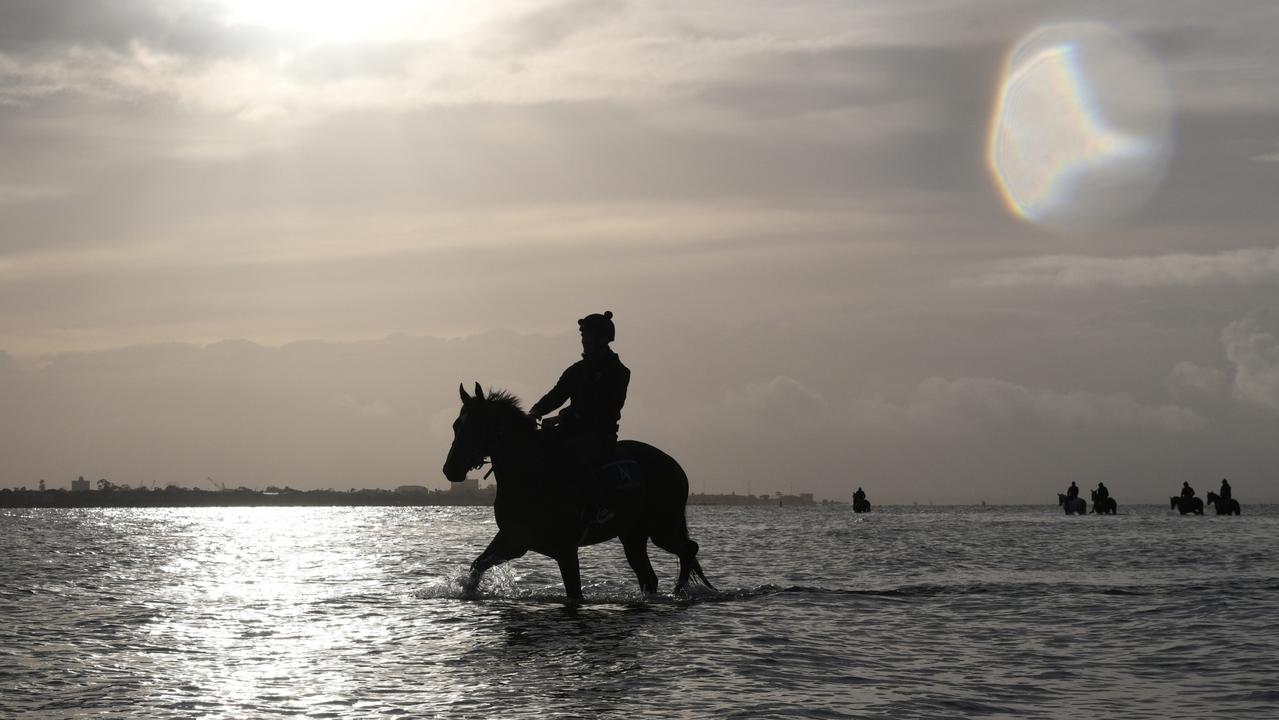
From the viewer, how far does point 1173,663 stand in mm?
11195

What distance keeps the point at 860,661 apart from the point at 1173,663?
2.74m

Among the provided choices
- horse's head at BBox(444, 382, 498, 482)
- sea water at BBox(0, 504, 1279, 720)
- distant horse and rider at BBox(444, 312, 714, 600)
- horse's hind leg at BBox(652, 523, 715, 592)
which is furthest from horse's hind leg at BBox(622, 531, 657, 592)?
horse's head at BBox(444, 382, 498, 482)

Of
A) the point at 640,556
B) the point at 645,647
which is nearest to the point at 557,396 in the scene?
the point at 640,556

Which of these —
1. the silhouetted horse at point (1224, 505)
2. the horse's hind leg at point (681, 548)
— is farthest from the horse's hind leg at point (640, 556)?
the silhouetted horse at point (1224, 505)

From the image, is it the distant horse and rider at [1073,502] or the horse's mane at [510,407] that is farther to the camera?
the distant horse and rider at [1073,502]

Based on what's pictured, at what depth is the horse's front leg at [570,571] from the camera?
1552 cm

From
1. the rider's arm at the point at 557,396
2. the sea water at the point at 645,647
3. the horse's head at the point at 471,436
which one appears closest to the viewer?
the sea water at the point at 645,647

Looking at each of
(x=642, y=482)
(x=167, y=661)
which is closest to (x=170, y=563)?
(x=642, y=482)

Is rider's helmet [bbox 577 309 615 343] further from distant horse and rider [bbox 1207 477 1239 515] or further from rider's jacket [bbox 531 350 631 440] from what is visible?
distant horse and rider [bbox 1207 477 1239 515]

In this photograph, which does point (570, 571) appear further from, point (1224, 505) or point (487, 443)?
point (1224, 505)

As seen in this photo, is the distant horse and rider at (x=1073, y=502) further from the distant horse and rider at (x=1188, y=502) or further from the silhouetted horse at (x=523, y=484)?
the silhouetted horse at (x=523, y=484)

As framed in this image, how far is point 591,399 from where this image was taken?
1538cm

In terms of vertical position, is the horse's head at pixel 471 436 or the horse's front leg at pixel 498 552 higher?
the horse's head at pixel 471 436

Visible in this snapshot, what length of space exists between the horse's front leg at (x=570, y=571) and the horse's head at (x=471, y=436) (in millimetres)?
1597
